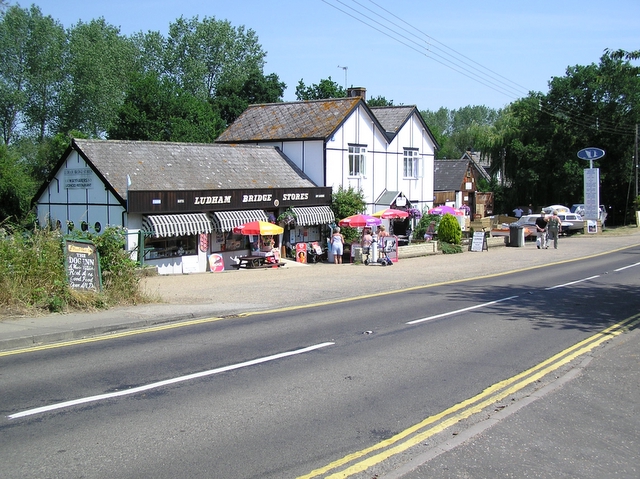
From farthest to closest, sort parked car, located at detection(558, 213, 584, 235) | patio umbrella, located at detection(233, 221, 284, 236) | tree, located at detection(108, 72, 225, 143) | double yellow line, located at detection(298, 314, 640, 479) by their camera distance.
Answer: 1. parked car, located at detection(558, 213, 584, 235)
2. tree, located at detection(108, 72, 225, 143)
3. patio umbrella, located at detection(233, 221, 284, 236)
4. double yellow line, located at detection(298, 314, 640, 479)

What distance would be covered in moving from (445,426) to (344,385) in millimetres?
1857

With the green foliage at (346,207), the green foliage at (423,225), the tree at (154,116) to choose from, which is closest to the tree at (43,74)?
the tree at (154,116)

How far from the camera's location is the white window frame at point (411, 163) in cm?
3950

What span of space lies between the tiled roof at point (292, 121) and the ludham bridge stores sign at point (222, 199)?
3.49m

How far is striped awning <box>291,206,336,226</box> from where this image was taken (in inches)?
1208

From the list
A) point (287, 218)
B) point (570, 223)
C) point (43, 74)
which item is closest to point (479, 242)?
point (287, 218)

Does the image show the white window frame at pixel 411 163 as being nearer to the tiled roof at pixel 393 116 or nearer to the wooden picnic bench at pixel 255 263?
the tiled roof at pixel 393 116

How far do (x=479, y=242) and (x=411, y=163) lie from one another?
7.93 metres

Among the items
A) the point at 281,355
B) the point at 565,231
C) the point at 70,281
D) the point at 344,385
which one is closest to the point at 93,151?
the point at 70,281

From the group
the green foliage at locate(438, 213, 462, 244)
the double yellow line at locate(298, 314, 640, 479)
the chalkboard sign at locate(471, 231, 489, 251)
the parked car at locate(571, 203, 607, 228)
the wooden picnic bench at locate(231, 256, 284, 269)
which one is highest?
the parked car at locate(571, 203, 607, 228)

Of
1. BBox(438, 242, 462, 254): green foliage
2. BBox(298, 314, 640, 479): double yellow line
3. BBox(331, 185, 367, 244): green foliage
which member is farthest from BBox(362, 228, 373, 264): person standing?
BBox(298, 314, 640, 479): double yellow line

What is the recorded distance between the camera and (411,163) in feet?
132

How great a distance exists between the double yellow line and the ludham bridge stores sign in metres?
17.0

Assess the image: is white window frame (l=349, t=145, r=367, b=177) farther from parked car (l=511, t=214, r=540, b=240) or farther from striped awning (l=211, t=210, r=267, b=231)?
parked car (l=511, t=214, r=540, b=240)
